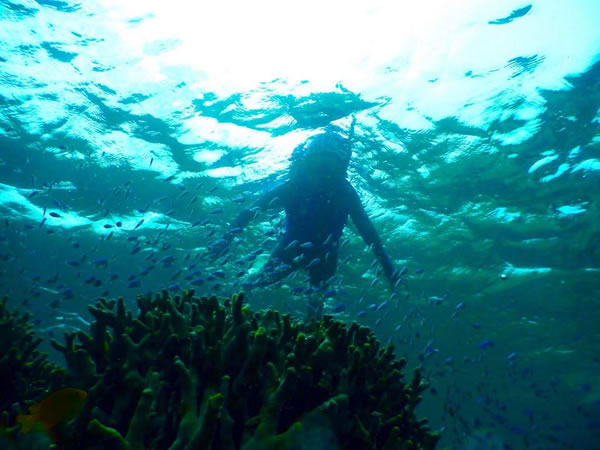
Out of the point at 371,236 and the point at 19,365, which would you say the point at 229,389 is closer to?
the point at 19,365

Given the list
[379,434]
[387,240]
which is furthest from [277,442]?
[387,240]

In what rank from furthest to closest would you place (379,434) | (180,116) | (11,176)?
(11,176) < (180,116) < (379,434)

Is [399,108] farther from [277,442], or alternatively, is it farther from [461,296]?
[461,296]

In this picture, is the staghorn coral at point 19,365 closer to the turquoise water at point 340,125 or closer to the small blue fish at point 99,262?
the turquoise water at point 340,125

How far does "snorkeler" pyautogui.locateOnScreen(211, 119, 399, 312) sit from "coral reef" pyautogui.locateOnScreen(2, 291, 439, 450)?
19.7ft

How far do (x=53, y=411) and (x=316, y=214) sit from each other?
8046mm

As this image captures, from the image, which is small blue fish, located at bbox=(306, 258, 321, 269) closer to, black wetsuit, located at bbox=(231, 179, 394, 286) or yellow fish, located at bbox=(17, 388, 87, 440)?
black wetsuit, located at bbox=(231, 179, 394, 286)

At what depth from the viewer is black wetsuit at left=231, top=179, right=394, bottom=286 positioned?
9.58 metres

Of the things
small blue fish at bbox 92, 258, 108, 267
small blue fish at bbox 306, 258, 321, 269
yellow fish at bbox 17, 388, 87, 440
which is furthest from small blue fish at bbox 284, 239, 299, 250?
yellow fish at bbox 17, 388, 87, 440

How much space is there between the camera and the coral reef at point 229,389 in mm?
2328

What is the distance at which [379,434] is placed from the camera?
3.00 meters

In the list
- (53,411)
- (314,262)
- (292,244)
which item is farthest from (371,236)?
(53,411)

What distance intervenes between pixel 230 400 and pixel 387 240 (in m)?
16.6

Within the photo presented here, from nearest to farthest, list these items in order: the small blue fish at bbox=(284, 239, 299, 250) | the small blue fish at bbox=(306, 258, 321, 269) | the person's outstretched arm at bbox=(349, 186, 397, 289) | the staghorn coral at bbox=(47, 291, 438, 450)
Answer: the staghorn coral at bbox=(47, 291, 438, 450) < the small blue fish at bbox=(284, 239, 299, 250) < the small blue fish at bbox=(306, 258, 321, 269) < the person's outstretched arm at bbox=(349, 186, 397, 289)
